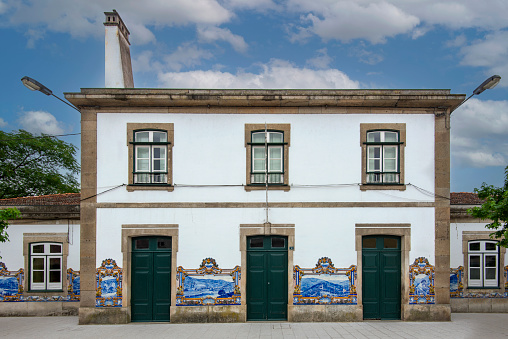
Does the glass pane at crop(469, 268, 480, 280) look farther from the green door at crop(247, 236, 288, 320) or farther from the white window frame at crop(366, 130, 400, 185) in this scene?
the green door at crop(247, 236, 288, 320)

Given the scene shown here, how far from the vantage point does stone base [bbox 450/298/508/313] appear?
492 inches

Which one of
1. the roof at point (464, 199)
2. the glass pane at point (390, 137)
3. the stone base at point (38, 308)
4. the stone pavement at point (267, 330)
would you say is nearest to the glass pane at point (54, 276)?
the stone base at point (38, 308)

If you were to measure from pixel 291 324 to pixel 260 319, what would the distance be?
3.13 ft

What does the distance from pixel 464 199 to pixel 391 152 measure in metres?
4.36

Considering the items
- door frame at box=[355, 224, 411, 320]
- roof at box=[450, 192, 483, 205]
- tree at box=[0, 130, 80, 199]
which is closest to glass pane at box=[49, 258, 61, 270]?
door frame at box=[355, 224, 411, 320]

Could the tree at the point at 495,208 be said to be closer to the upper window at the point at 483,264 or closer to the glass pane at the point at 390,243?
the glass pane at the point at 390,243

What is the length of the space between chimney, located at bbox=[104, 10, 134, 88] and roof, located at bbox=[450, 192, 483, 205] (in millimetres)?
11833

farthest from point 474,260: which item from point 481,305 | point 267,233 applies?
point 267,233

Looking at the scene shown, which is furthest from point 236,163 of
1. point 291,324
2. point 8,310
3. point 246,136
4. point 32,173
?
point 32,173

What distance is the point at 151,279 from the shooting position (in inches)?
446

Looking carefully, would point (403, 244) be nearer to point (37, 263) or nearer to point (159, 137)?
point (159, 137)

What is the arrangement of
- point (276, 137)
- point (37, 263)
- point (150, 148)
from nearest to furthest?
point (150, 148)
point (276, 137)
point (37, 263)

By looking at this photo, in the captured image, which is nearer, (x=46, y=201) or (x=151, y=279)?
(x=151, y=279)

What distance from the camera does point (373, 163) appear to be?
1145cm
